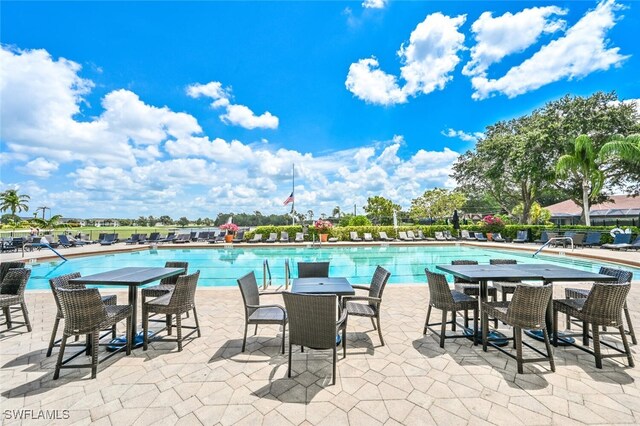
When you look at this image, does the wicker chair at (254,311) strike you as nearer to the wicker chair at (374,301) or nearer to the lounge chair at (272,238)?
the wicker chair at (374,301)

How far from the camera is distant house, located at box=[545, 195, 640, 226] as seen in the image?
83.3ft

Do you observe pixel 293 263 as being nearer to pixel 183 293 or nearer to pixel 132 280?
pixel 183 293

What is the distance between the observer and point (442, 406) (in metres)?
2.21

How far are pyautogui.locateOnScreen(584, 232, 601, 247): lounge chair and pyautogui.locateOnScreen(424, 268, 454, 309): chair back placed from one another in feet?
54.5

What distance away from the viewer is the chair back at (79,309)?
2.64 metres

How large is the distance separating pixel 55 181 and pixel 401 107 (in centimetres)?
2231

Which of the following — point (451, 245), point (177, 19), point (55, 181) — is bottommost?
point (451, 245)

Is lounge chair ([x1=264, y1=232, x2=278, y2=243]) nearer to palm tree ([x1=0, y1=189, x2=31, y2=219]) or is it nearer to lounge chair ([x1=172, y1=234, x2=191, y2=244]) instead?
lounge chair ([x1=172, y1=234, x2=191, y2=244])

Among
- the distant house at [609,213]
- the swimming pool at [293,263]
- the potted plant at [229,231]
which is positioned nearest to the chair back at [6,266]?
the swimming pool at [293,263]

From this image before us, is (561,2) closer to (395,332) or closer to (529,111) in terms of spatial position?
(395,332)

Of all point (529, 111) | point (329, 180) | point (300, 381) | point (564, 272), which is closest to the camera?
point (300, 381)

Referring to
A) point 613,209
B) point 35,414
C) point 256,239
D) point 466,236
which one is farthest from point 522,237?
point 35,414

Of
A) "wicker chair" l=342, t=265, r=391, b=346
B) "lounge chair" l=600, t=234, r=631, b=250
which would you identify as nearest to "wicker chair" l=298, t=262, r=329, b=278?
"wicker chair" l=342, t=265, r=391, b=346

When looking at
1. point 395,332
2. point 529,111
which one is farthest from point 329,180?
point 395,332
